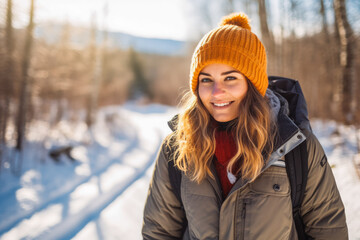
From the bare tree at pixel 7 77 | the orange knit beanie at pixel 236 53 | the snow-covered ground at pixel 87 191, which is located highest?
the orange knit beanie at pixel 236 53

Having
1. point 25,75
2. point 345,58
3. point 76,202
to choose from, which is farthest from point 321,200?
point 25,75

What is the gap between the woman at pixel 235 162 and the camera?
46.2 inches

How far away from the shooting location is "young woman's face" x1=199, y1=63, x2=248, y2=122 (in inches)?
53.1

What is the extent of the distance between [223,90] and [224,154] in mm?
410

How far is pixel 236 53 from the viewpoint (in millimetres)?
1360

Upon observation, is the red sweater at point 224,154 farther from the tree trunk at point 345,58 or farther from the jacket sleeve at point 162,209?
the tree trunk at point 345,58

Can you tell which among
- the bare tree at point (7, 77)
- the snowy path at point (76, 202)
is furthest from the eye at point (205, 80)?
the bare tree at point (7, 77)

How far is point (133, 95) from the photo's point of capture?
1395 inches

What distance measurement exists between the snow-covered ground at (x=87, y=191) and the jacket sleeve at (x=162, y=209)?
4.93 feet

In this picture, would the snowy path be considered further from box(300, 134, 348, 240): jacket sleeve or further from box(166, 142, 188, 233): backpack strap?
box(300, 134, 348, 240): jacket sleeve

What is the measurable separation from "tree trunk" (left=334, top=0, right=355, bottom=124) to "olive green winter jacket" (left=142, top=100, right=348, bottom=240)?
602 cm

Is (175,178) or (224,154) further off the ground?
(224,154)

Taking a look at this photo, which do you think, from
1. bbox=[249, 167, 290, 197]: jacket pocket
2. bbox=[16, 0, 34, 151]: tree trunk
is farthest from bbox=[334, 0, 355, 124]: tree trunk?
bbox=[16, 0, 34, 151]: tree trunk

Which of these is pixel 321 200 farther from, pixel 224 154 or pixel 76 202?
pixel 76 202
